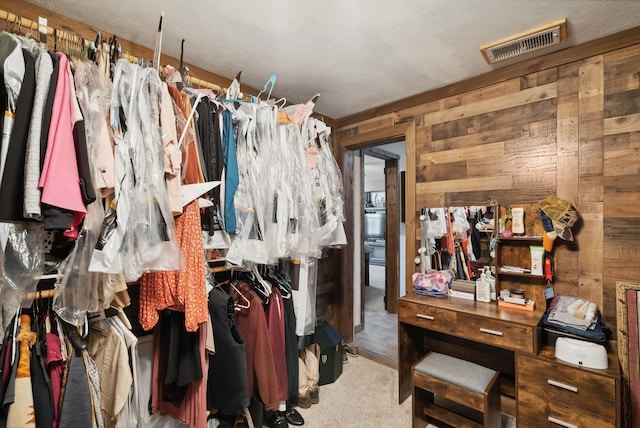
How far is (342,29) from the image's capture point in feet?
5.45

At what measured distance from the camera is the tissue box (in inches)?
58.2

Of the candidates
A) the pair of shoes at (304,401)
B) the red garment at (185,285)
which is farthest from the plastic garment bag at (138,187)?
the pair of shoes at (304,401)

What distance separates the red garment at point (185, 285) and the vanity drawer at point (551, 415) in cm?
180

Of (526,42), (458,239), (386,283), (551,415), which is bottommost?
(551,415)

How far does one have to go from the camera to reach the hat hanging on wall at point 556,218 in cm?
180

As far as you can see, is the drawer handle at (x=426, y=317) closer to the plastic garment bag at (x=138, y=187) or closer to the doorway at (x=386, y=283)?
the doorway at (x=386, y=283)

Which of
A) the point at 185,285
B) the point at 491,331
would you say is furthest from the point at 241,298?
the point at 491,331

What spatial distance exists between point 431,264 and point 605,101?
151 cm

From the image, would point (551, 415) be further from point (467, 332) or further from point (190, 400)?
point (190, 400)

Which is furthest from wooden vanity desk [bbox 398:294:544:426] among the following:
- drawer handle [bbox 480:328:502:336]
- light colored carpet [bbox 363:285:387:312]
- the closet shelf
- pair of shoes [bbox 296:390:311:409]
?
light colored carpet [bbox 363:285:387:312]

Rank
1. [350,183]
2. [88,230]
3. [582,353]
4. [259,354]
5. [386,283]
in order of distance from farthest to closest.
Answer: [386,283]
[350,183]
[259,354]
[582,353]
[88,230]

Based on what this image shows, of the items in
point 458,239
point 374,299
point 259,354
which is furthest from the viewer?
point 374,299

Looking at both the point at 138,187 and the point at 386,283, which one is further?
the point at 386,283

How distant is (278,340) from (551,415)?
Answer: 5.11 feet
